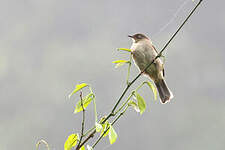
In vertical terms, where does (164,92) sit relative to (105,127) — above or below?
above

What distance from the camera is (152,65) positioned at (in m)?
1.88

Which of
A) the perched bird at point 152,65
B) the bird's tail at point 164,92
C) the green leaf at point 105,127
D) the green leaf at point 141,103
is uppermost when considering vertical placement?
the perched bird at point 152,65

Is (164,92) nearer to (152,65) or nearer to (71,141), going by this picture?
(152,65)

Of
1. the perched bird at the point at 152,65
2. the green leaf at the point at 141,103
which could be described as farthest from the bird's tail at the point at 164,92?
the green leaf at the point at 141,103

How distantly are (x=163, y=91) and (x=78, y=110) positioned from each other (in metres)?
1.36

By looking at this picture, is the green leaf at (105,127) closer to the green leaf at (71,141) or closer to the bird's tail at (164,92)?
the green leaf at (71,141)

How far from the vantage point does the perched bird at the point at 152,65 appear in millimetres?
1882

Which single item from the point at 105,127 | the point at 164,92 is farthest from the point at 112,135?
the point at 164,92

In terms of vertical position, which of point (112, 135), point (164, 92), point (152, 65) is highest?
point (152, 65)

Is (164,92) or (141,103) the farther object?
(164,92)

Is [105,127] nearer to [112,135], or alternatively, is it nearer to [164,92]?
[112,135]

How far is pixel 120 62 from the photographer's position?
682 millimetres

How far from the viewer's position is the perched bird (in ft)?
6.17

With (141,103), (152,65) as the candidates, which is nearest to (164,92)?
(152,65)
